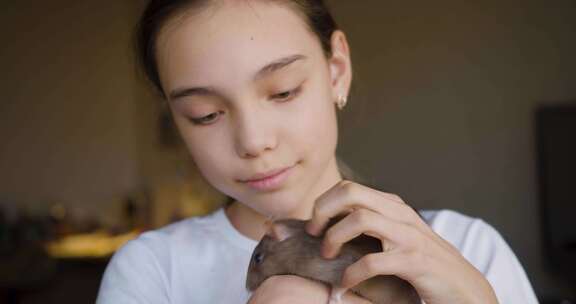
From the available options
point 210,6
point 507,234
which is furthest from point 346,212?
point 507,234

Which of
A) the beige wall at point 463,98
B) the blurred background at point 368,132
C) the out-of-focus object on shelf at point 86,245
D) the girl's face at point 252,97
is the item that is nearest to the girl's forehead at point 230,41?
the girl's face at point 252,97

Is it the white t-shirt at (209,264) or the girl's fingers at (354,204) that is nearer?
the girl's fingers at (354,204)

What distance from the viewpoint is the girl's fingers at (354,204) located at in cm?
78

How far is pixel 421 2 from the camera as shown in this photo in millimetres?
5125

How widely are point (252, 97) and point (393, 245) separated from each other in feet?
1.08

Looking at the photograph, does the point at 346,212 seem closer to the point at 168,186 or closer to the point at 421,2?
the point at 421,2

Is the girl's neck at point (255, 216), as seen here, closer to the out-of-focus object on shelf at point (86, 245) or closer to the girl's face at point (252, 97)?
the girl's face at point (252, 97)

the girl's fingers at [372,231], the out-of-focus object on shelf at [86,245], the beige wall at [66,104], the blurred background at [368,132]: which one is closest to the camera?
the girl's fingers at [372,231]

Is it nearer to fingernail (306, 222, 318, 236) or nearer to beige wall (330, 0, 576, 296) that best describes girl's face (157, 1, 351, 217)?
fingernail (306, 222, 318, 236)

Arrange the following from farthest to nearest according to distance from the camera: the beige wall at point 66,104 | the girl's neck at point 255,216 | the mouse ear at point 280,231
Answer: the beige wall at point 66,104
the girl's neck at point 255,216
the mouse ear at point 280,231

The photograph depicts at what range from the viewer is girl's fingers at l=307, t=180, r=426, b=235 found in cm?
78

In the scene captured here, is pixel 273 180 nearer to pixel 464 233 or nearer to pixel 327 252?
pixel 327 252

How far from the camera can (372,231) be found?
771 millimetres

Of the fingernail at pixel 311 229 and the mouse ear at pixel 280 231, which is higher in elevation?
the fingernail at pixel 311 229
